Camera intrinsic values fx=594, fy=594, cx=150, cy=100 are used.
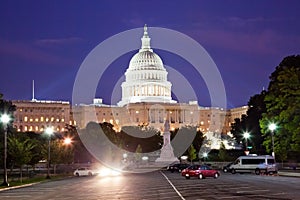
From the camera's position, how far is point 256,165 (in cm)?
6819

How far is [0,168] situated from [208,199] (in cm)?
5257

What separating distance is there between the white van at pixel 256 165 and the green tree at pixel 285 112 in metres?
2.94

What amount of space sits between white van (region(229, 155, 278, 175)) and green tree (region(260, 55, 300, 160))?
294 centimetres

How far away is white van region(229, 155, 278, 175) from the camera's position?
66.5m

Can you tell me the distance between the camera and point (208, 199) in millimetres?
27656

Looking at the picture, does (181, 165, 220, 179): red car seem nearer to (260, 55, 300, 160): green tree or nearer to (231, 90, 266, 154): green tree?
(260, 55, 300, 160): green tree

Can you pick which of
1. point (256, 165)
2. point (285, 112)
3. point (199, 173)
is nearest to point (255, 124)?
point (256, 165)

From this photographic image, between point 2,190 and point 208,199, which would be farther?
point 2,190

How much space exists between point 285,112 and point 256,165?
7.16 m

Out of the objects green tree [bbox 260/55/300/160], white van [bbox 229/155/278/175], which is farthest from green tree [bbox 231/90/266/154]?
white van [bbox 229/155/278/175]

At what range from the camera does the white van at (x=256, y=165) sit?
218ft

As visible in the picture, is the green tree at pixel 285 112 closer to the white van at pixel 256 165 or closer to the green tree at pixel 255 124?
the white van at pixel 256 165

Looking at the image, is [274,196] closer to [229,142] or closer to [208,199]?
[208,199]

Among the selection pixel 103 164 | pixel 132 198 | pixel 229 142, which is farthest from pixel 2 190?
pixel 229 142
